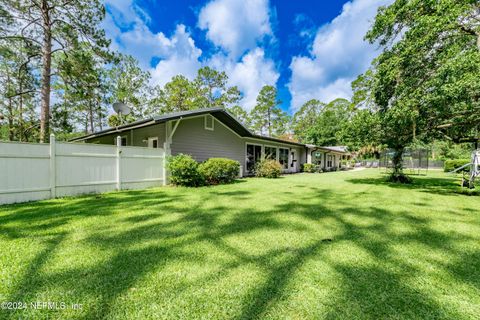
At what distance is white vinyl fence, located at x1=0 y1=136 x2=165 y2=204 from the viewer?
16.7 ft

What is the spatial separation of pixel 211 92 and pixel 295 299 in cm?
2658

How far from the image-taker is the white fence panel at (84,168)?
5.90 meters

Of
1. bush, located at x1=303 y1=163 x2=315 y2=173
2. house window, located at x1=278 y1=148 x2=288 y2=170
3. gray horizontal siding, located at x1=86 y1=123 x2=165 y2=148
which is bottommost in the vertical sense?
bush, located at x1=303 y1=163 x2=315 y2=173

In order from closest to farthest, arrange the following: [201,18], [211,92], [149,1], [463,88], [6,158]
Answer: [6,158], [463,88], [149,1], [201,18], [211,92]

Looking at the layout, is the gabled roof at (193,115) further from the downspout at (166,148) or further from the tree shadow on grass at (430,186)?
the tree shadow on grass at (430,186)

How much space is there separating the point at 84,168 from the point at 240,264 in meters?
6.37

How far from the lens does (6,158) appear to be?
4988 mm

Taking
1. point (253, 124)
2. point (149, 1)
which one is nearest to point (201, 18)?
point (149, 1)

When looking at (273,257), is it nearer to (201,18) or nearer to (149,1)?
(149,1)

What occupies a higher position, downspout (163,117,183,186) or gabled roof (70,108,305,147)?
gabled roof (70,108,305,147)

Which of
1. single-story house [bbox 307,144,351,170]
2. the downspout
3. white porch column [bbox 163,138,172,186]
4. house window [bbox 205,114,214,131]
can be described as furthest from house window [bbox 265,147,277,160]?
white porch column [bbox 163,138,172,186]

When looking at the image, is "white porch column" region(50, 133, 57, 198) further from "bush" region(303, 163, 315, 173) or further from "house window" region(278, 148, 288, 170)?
"bush" region(303, 163, 315, 173)

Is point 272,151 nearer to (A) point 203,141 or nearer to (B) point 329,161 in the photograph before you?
(A) point 203,141

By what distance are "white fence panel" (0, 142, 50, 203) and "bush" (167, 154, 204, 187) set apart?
3633 millimetres
